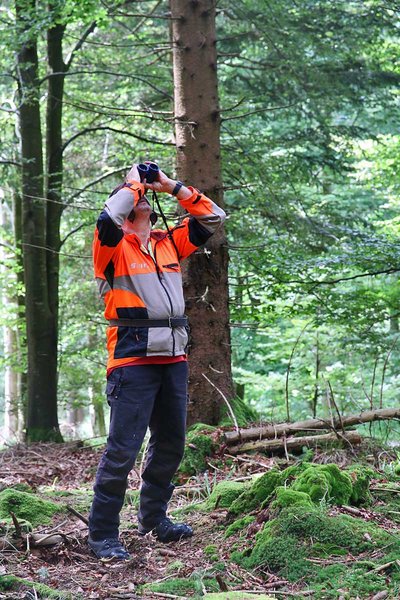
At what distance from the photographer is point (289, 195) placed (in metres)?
9.52

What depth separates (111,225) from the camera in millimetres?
4422

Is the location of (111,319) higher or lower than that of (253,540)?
higher

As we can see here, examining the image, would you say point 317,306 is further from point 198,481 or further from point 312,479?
point 312,479

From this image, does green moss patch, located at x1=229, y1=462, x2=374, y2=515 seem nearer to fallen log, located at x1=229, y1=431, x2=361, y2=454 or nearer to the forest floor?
the forest floor

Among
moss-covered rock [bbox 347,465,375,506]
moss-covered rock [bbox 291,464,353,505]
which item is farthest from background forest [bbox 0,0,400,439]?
moss-covered rock [bbox 291,464,353,505]

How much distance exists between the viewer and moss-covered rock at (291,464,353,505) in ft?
14.6

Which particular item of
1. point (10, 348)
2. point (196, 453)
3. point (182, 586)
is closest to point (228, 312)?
point (196, 453)

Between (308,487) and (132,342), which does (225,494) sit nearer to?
(308,487)

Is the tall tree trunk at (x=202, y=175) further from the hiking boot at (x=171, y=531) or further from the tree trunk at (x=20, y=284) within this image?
the tree trunk at (x=20, y=284)

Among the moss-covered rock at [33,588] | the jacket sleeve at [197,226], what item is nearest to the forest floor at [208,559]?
the moss-covered rock at [33,588]

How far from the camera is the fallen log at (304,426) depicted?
6.13 metres

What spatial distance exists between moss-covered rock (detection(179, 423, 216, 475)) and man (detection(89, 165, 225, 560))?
143 centimetres

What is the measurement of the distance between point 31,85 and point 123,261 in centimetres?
699

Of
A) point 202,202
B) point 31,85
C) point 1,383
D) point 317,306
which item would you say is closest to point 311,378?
point 317,306
